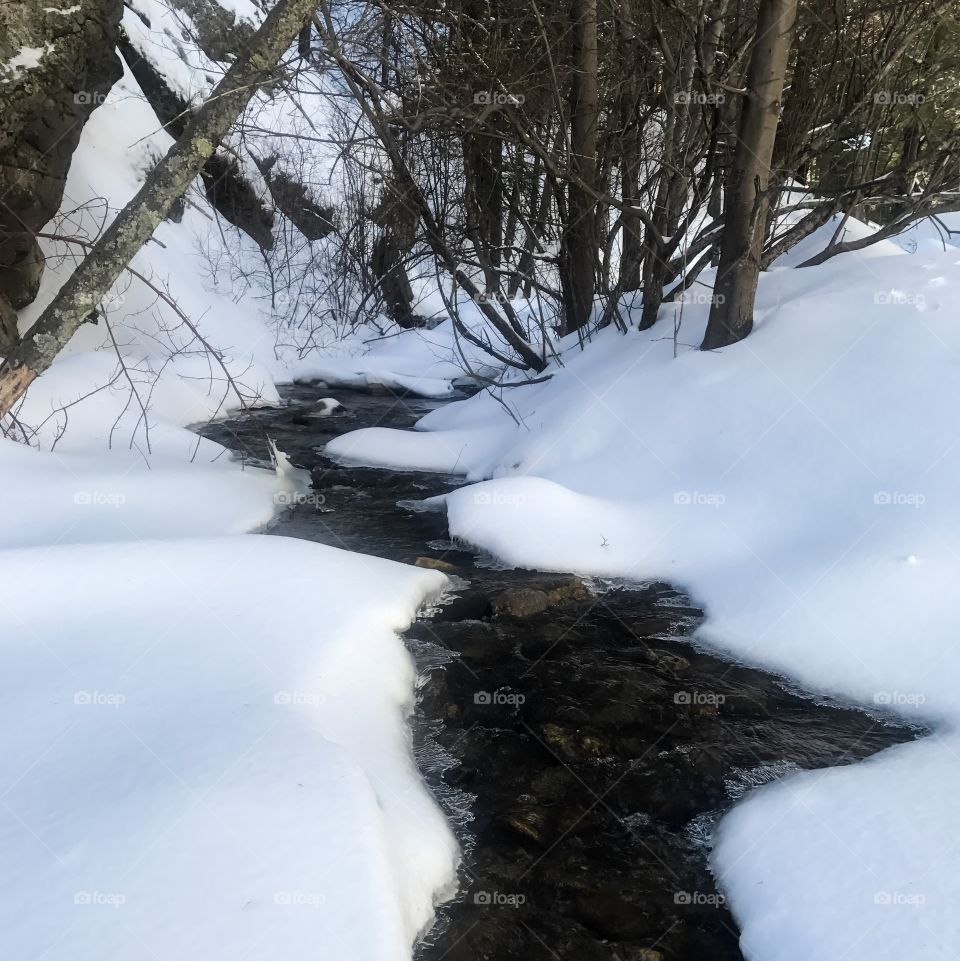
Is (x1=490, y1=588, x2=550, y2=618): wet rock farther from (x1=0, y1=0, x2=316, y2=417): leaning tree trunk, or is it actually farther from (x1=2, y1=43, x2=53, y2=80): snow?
(x1=2, y1=43, x2=53, y2=80): snow

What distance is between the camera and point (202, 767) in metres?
2.26

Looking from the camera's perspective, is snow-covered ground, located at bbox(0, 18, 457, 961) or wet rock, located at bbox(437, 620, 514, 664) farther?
wet rock, located at bbox(437, 620, 514, 664)

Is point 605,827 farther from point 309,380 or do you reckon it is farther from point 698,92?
point 309,380

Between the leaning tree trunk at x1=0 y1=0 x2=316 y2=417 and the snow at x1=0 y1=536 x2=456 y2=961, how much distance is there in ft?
5.01

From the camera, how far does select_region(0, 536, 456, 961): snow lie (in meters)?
1.81

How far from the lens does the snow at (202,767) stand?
181 centimetres

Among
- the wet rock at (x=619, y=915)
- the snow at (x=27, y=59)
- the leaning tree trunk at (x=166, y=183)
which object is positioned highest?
the snow at (x=27, y=59)

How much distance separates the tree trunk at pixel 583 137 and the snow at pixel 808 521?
146 cm

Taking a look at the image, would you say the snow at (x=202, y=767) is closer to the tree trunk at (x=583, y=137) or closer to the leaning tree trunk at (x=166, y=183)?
the leaning tree trunk at (x=166, y=183)

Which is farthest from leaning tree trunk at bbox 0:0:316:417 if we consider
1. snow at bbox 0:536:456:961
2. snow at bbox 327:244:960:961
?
snow at bbox 327:244:960:961

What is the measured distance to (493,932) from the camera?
2.22 m

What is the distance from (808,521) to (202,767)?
10.9 ft

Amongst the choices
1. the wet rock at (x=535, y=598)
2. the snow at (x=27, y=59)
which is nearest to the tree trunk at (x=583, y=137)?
the wet rock at (x=535, y=598)

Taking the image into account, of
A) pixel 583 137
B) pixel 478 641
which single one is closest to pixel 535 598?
pixel 478 641
